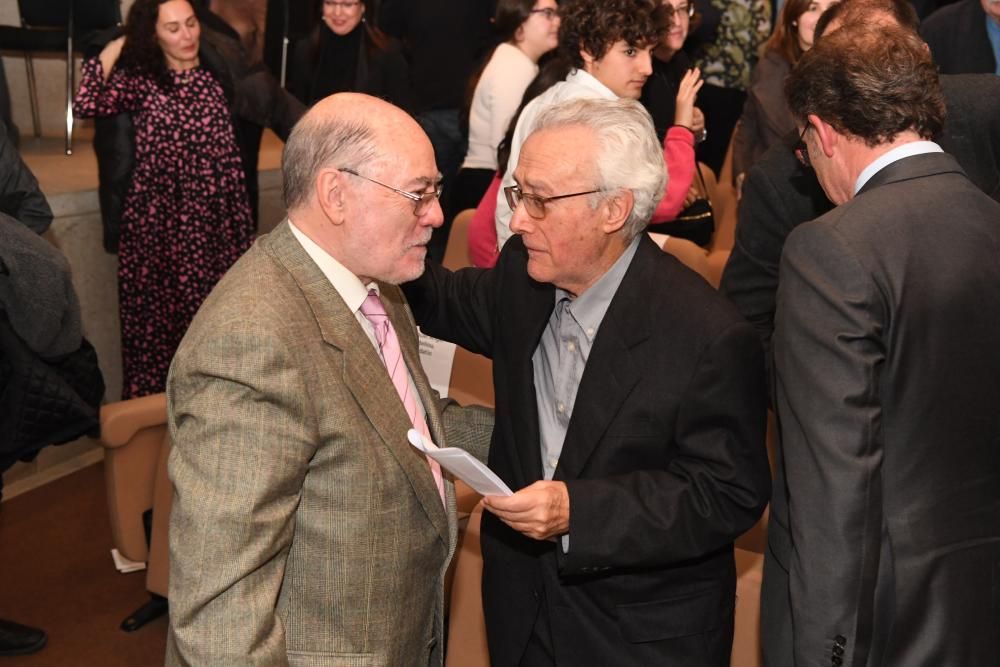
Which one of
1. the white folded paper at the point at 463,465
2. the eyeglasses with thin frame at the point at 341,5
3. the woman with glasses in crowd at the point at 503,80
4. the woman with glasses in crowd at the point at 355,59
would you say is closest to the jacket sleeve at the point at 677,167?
the woman with glasses in crowd at the point at 503,80

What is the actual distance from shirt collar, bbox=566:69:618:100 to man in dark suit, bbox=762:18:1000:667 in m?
1.29

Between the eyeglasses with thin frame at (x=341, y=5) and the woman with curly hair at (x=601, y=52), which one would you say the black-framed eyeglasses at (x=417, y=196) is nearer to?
the woman with curly hair at (x=601, y=52)

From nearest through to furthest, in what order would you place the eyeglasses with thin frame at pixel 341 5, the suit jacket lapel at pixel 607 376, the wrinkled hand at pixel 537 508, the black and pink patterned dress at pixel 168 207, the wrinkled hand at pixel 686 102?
the wrinkled hand at pixel 537 508 < the suit jacket lapel at pixel 607 376 < the wrinkled hand at pixel 686 102 < the black and pink patterned dress at pixel 168 207 < the eyeglasses with thin frame at pixel 341 5

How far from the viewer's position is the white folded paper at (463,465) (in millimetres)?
1802

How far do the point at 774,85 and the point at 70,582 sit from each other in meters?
3.29

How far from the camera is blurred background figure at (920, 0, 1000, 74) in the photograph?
3662 millimetres

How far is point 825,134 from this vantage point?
2.06 metres

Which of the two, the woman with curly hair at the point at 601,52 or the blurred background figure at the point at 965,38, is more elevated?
the blurred background figure at the point at 965,38

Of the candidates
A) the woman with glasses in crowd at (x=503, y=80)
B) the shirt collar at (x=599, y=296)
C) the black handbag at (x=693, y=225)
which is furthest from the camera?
the woman with glasses in crowd at (x=503, y=80)

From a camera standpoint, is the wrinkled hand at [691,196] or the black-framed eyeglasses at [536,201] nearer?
the black-framed eyeglasses at [536,201]

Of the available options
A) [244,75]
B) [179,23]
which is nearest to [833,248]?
[179,23]

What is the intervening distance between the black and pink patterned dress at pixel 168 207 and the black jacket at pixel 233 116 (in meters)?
0.06

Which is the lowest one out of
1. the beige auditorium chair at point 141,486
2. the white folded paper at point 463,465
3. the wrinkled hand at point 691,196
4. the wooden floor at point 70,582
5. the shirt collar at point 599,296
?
the wooden floor at point 70,582

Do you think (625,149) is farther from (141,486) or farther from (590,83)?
(141,486)
